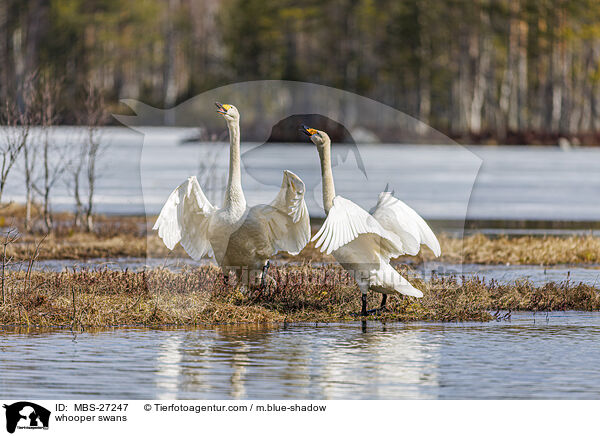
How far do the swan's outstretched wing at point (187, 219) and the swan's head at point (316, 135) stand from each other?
122 cm

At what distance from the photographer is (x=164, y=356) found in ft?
29.0

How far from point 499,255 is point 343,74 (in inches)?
2438

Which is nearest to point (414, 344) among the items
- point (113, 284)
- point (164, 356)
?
point (164, 356)

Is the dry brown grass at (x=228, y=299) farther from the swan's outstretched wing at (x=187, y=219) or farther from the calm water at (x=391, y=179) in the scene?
the calm water at (x=391, y=179)

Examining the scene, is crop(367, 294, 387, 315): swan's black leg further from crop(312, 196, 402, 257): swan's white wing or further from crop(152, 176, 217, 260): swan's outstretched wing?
crop(152, 176, 217, 260): swan's outstretched wing

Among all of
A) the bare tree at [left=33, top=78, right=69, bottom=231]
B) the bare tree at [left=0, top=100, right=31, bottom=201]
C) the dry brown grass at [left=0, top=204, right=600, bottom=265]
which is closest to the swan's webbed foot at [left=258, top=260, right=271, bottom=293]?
the dry brown grass at [left=0, top=204, right=600, bottom=265]

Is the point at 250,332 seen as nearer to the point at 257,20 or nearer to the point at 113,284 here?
the point at 113,284

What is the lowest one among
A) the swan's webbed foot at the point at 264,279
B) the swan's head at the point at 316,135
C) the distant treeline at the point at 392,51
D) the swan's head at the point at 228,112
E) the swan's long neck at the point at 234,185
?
the swan's webbed foot at the point at 264,279

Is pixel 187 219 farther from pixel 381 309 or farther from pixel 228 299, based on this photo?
pixel 381 309

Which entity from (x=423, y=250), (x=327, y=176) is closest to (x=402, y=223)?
(x=327, y=176)

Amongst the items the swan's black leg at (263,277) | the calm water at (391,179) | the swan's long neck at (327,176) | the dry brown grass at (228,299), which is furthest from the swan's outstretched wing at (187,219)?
the swan's long neck at (327,176)

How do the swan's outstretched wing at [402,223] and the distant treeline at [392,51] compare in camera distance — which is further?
the distant treeline at [392,51]

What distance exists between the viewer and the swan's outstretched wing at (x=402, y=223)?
10.3m

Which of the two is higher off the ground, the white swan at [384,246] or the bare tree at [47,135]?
the bare tree at [47,135]
